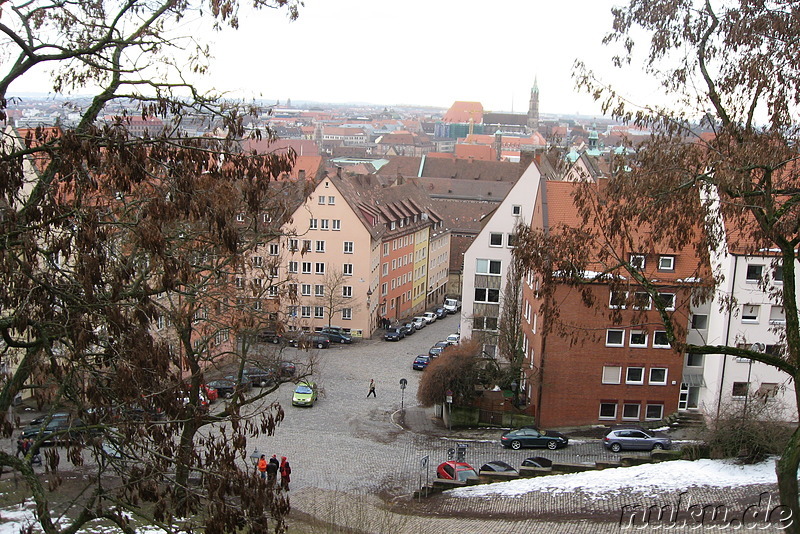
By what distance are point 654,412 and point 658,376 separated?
4.63ft

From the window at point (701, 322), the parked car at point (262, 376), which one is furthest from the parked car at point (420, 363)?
the parked car at point (262, 376)

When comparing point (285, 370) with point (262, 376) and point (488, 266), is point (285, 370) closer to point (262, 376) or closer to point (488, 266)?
point (262, 376)

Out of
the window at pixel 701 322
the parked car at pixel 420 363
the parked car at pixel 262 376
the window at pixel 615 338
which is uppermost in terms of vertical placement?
the parked car at pixel 262 376

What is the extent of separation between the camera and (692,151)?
12062 mm

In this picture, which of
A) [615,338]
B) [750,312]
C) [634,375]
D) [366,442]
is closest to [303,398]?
[366,442]

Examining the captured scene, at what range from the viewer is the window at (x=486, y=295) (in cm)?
4119

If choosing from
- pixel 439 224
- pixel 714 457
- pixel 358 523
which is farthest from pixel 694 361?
pixel 439 224

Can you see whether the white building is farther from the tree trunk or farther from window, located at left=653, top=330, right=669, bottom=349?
the tree trunk

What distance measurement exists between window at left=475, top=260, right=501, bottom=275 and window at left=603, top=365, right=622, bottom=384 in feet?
38.9

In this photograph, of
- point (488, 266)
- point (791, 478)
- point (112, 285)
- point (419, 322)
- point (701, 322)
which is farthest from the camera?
point (419, 322)

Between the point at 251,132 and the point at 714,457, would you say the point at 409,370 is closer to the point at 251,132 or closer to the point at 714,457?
the point at 714,457

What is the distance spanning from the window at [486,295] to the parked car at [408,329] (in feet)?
38.3

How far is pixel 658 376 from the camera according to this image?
99.6ft

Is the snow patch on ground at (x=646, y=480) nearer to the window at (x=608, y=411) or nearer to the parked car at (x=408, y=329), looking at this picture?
the window at (x=608, y=411)
